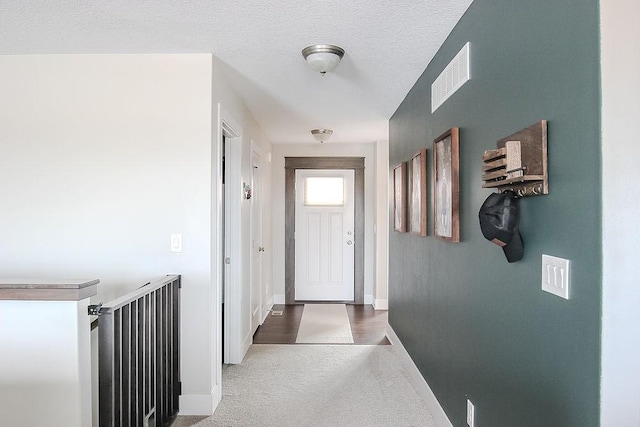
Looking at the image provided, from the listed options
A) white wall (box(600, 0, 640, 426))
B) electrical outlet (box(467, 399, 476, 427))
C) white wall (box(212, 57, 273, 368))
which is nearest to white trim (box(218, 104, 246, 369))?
white wall (box(212, 57, 273, 368))

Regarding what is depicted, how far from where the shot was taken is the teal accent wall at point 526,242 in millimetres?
1138

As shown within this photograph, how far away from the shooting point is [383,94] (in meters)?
3.63

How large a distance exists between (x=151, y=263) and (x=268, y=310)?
3136mm

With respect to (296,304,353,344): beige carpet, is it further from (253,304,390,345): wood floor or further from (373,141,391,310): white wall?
(373,141,391,310): white wall

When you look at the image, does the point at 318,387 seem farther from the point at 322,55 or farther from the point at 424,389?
the point at 322,55

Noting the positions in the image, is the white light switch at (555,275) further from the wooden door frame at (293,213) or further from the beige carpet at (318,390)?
the wooden door frame at (293,213)

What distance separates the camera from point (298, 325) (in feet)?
16.4

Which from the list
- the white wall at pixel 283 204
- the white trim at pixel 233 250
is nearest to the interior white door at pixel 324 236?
the white wall at pixel 283 204

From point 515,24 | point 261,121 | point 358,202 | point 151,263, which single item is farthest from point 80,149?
point 358,202

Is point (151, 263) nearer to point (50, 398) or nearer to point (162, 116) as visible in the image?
point (162, 116)

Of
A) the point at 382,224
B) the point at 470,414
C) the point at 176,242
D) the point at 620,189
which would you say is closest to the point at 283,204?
the point at 382,224

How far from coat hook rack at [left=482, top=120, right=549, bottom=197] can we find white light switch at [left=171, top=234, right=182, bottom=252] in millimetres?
1975

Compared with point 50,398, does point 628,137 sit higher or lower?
higher

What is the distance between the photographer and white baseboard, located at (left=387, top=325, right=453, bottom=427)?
260cm
